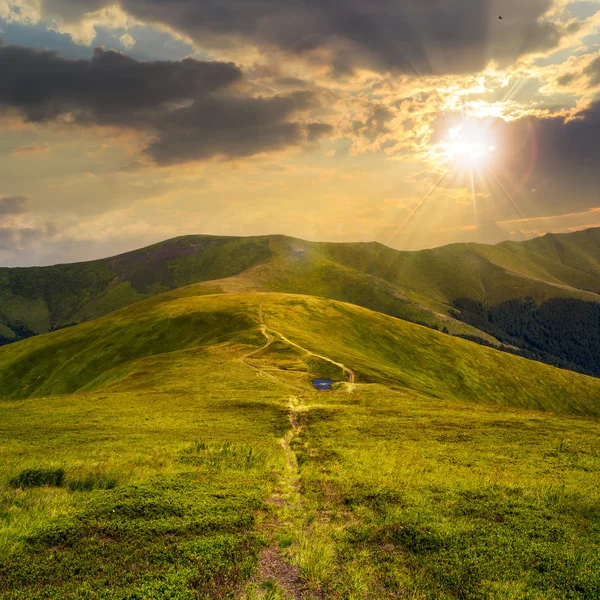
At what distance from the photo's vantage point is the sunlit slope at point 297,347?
112 metres

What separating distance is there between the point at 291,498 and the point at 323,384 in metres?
42.9

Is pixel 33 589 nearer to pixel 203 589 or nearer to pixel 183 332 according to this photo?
pixel 203 589

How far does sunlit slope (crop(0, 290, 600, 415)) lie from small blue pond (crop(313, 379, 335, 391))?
22.6m

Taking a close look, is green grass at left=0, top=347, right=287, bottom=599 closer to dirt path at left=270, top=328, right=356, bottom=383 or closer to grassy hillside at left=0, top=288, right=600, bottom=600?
grassy hillside at left=0, top=288, right=600, bottom=600

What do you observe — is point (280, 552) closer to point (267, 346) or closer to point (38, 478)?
point (38, 478)

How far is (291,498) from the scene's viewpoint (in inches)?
858

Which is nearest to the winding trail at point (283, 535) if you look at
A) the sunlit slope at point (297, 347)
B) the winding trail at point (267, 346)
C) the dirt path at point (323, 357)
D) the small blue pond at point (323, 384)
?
the small blue pond at point (323, 384)

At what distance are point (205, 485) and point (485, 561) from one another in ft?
47.9

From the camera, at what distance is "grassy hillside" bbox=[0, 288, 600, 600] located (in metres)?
14.4

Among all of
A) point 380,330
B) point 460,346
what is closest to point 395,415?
point 380,330

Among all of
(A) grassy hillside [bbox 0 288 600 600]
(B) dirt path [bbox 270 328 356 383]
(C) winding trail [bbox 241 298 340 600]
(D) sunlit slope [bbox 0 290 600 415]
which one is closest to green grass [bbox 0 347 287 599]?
(A) grassy hillside [bbox 0 288 600 600]

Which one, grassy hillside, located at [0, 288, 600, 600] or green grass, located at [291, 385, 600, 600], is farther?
green grass, located at [291, 385, 600, 600]

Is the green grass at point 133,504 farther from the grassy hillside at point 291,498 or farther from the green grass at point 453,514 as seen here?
the green grass at point 453,514

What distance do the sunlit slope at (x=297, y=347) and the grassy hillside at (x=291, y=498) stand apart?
49.8 metres
